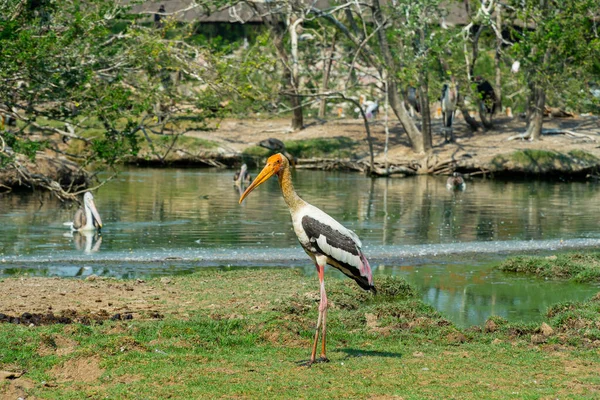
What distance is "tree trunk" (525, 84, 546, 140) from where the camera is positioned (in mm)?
36219

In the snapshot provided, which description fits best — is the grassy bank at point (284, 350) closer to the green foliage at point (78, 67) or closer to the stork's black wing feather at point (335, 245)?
the stork's black wing feather at point (335, 245)

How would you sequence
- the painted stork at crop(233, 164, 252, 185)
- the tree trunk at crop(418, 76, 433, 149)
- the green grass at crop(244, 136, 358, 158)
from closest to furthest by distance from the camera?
the painted stork at crop(233, 164, 252, 185) → the tree trunk at crop(418, 76, 433, 149) → the green grass at crop(244, 136, 358, 158)

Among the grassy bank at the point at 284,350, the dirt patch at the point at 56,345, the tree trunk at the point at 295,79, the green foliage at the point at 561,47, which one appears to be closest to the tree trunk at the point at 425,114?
the green foliage at the point at 561,47

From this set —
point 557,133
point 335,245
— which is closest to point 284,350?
point 335,245

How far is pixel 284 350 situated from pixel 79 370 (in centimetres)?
225

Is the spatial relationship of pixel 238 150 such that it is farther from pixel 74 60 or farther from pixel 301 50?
pixel 74 60

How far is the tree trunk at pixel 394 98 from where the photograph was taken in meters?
35.3

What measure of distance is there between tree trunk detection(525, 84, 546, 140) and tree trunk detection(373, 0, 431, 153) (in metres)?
4.07

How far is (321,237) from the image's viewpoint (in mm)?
9758

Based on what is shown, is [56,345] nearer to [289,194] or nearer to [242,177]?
[289,194]

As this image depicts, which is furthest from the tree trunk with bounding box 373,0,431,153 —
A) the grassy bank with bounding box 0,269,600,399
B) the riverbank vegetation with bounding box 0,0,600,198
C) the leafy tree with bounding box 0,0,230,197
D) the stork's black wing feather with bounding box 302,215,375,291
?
the stork's black wing feather with bounding box 302,215,375,291

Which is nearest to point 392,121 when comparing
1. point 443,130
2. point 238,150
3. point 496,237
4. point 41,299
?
point 443,130

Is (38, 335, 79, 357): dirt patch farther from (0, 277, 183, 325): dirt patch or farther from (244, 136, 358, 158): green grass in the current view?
(244, 136, 358, 158): green grass

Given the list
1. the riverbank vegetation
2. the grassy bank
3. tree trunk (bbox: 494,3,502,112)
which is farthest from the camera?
tree trunk (bbox: 494,3,502,112)
